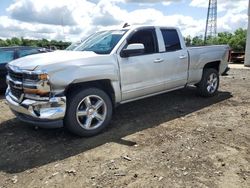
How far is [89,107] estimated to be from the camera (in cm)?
555

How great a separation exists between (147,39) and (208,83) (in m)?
2.55

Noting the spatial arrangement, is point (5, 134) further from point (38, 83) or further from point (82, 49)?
point (82, 49)

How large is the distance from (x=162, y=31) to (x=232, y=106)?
241 cm

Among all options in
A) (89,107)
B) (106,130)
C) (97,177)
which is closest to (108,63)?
(89,107)

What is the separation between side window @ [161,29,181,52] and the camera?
6.97 meters

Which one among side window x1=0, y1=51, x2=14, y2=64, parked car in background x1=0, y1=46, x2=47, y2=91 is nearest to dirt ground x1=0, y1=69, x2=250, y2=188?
parked car in background x1=0, y1=46, x2=47, y2=91

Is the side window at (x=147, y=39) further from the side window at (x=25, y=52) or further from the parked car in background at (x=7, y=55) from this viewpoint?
the side window at (x=25, y=52)

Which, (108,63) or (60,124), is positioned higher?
(108,63)

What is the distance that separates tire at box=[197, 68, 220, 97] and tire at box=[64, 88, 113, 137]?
3.28m

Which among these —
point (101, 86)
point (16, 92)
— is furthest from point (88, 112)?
point (16, 92)

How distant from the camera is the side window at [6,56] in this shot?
9.85 m

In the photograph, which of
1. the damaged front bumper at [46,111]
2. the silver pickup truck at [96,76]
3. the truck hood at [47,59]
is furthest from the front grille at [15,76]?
the damaged front bumper at [46,111]

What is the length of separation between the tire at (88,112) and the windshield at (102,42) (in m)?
0.89

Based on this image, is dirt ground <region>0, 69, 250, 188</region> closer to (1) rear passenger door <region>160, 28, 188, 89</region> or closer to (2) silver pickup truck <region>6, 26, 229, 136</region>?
(2) silver pickup truck <region>6, 26, 229, 136</region>
